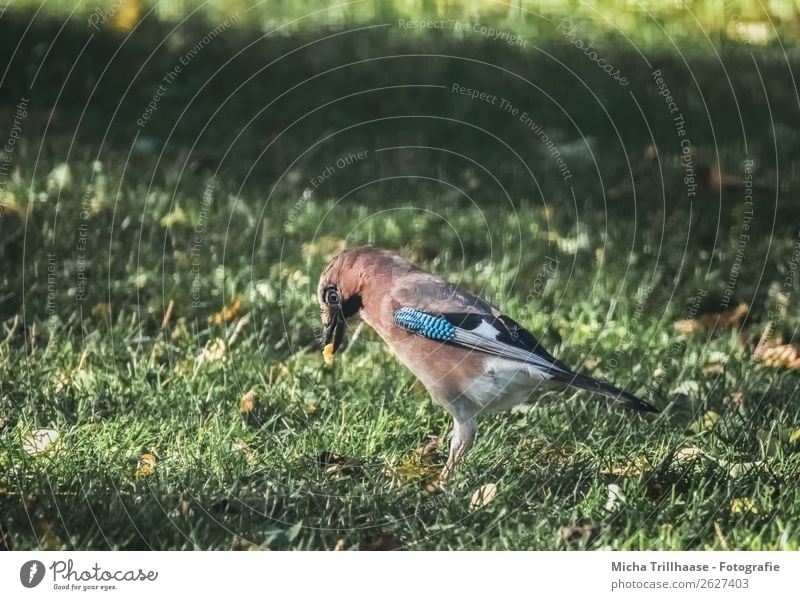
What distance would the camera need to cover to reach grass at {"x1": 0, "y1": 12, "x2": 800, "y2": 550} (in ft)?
11.2

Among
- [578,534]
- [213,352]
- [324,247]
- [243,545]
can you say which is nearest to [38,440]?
[213,352]

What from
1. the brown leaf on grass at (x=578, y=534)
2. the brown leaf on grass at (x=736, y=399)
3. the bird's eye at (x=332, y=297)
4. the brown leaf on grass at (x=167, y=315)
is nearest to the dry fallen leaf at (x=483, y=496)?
the brown leaf on grass at (x=578, y=534)

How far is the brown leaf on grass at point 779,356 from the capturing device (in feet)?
14.8

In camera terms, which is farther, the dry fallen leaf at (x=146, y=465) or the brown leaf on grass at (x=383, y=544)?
the dry fallen leaf at (x=146, y=465)

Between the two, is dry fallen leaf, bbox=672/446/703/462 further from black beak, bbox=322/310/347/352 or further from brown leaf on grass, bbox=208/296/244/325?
brown leaf on grass, bbox=208/296/244/325

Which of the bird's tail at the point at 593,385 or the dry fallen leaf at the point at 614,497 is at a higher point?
the bird's tail at the point at 593,385

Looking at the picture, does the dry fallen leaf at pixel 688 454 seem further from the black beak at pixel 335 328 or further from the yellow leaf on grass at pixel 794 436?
the black beak at pixel 335 328

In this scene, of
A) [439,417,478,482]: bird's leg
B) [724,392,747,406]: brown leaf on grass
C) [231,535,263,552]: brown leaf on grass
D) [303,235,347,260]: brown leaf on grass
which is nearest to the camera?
[231,535,263,552]: brown leaf on grass

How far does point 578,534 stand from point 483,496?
1.00 feet

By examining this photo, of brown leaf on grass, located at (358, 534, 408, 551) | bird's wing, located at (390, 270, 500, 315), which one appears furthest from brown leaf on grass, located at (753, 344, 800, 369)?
brown leaf on grass, located at (358, 534, 408, 551)

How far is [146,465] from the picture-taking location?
364cm

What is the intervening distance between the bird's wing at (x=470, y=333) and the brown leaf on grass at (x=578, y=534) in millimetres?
492

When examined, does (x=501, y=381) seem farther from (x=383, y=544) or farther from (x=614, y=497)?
(x=383, y=544)

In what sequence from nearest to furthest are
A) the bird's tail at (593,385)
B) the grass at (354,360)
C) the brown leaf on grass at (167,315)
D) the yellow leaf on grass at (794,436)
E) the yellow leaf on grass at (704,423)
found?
the grass at (354,360) < the bird's tail at (593,385) < the yellow leaf on grass at (794,436) < the yellow leaf on grass at (704,423) < the brown leaf on grass at (167,315)
